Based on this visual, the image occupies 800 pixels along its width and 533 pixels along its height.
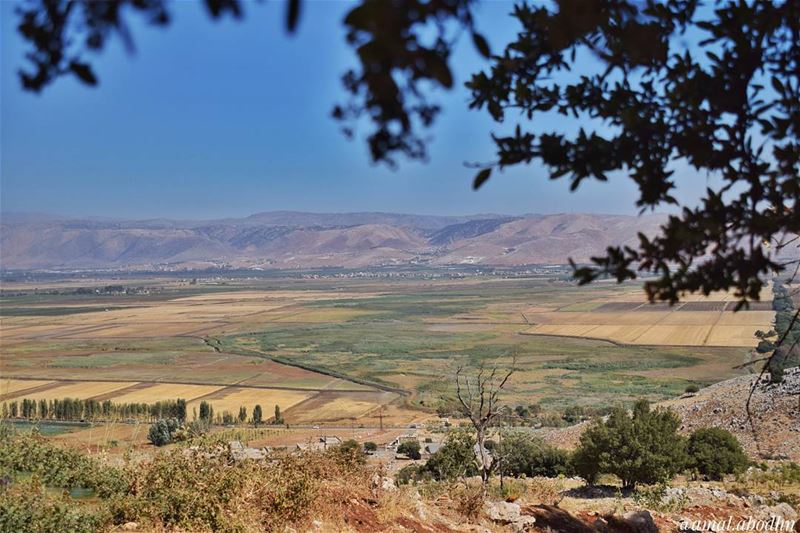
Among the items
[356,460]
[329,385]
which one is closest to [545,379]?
[329,385]

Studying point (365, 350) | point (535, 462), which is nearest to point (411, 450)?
point (535, 462)

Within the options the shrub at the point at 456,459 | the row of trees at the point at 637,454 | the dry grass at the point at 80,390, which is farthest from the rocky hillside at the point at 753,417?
the dry grass at the point at 80,390

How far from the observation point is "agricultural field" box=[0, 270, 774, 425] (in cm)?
4862

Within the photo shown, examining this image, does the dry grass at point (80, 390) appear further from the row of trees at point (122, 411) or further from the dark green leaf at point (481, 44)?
the dark green leaf at point (481, 44)

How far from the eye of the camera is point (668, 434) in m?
17.7

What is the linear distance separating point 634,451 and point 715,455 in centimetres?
285

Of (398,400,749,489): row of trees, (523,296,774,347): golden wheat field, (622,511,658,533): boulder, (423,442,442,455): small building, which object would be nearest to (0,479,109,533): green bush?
(622,511,658,533): boulder

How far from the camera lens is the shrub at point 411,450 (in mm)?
27547

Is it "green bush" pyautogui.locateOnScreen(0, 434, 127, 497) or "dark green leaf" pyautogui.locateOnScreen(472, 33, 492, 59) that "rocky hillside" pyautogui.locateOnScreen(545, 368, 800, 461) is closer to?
"green bush" pyautogui.locateOnScreen(0, 434, 127, 497)

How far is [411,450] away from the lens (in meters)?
28.0

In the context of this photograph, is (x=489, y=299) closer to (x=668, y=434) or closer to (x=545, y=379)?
(x=545, y=379)

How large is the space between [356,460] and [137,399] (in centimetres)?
4263

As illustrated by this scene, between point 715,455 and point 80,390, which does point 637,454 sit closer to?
point 715,455

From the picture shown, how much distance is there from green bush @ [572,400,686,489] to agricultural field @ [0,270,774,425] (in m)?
4.72
